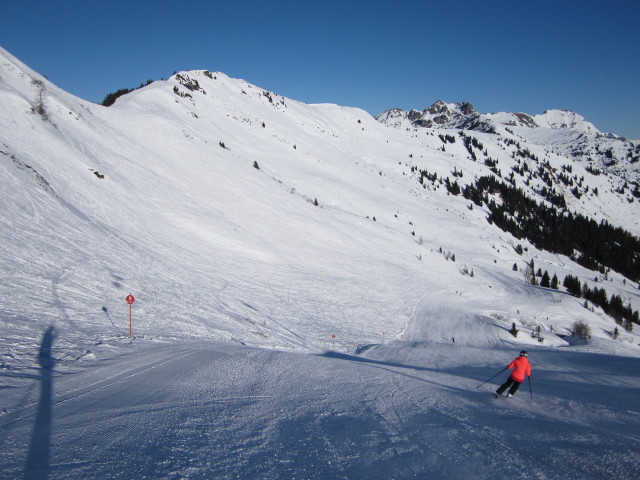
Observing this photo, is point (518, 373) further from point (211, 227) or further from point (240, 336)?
point (211, 227)

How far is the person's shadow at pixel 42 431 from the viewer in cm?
343

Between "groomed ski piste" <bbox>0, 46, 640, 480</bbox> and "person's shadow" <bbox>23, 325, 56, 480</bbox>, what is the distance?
3cm

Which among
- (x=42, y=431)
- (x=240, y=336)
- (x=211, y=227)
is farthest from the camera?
(x=211, y=227)

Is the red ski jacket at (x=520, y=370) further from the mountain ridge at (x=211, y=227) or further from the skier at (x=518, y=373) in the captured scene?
the mountain ridge at (x=211, y=227)

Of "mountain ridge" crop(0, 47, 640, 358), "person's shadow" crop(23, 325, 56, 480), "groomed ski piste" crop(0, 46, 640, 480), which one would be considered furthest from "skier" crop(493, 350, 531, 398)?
"person's shadow" crop(23, 325, 56, 480)

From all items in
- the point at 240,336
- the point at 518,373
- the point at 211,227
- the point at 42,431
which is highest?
the point at 211,227

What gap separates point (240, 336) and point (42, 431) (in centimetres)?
816

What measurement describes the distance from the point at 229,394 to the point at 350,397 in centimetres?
251

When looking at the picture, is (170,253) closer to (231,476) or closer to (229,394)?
(229,394)

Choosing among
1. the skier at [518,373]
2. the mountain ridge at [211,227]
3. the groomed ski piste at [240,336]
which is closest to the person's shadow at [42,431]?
the groomed ski piste at [240,336]

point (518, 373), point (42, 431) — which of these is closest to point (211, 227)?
point (42, 431)

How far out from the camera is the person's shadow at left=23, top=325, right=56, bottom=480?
3.43m

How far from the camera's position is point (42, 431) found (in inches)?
167

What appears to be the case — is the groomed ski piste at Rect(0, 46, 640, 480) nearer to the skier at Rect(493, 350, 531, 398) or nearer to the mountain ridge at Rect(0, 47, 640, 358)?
the mountain ridge at Rect(0, 47, 640, 358)
